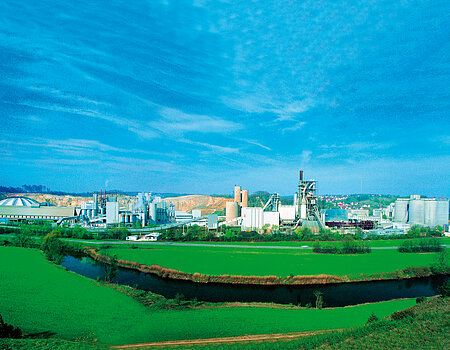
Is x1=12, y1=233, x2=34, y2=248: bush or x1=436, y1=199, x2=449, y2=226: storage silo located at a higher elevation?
x1=436, y1=199, x2=449, y2=226: storage silo

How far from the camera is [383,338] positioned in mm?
13477

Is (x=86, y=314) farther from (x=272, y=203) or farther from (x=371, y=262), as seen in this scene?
(x=272, y=203)

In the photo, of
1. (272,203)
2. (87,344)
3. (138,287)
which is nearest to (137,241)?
(138,287)

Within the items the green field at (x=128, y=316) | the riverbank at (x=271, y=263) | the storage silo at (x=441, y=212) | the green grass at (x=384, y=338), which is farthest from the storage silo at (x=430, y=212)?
the green grass at (x=384, y=338)

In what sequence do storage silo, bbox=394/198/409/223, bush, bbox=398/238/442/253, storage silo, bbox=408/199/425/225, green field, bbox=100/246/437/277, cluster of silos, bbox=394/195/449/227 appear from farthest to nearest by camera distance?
storage silo, bbox=394/198/409/223
storage silo, bbox=408/199/425/225
cluster of silos, bbox=394/195/449/227
bush, bbox=398/238/442/253
green field, bbox=100/246/437/277

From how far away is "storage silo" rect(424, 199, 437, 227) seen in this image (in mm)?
72188

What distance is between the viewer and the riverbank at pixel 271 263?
91.5 ft

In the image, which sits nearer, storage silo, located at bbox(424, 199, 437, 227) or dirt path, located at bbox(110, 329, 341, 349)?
dirt path, located at bbox(110, 329, 341, 349)

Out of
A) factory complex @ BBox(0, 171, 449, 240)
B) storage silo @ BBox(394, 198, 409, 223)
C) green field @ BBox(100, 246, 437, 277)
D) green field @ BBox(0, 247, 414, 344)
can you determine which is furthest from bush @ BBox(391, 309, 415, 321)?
storage silo @ BBox(394, 198, 409, 223)

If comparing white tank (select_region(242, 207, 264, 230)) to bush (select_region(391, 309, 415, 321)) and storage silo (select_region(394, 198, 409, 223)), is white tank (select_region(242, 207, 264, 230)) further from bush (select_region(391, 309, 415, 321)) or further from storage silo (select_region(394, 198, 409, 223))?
storage silo (select_region(394, 198, 409, 223))

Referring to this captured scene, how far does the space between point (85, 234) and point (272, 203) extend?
132 feet

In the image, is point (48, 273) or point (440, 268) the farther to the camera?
point (440, 268)

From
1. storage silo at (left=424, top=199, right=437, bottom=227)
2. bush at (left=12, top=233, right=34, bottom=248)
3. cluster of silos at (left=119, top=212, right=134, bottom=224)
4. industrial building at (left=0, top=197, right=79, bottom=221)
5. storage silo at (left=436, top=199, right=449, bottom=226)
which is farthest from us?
industrial building at (left=0, top=197, right=79, bottom=221)

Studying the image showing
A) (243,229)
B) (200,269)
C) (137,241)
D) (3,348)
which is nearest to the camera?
(3,348)
